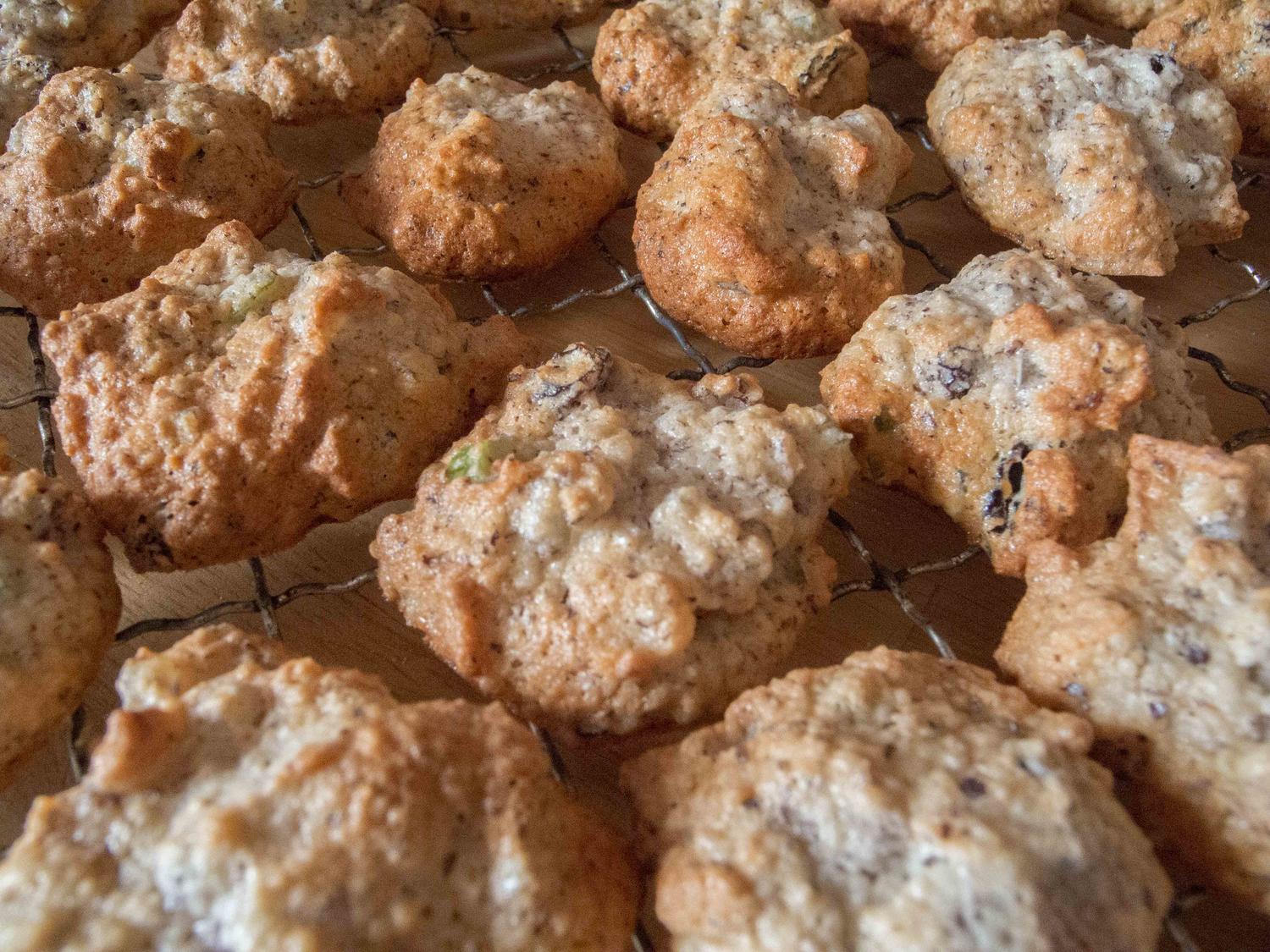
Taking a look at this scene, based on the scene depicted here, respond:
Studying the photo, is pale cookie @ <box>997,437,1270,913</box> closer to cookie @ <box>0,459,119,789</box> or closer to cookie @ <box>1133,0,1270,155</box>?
cookie @ <box>1133,0,1270,155</box>

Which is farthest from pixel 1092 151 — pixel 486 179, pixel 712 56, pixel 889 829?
pixel 889 829

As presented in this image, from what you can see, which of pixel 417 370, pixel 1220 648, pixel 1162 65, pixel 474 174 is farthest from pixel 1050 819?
pixel 1162 65

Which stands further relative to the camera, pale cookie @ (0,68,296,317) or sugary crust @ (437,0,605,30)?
sugary crust @ (437,0,605,30)

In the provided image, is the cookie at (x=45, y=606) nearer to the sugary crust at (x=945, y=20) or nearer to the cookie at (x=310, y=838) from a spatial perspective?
the cookie at (x=310, y=838)

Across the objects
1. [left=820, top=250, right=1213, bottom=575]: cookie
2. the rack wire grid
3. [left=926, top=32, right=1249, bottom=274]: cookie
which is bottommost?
the rack wire grid

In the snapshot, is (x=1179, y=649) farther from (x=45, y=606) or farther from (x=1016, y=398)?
(x=45, y=606)

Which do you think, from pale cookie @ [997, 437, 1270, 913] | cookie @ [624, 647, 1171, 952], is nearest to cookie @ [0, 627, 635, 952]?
cookie @ [624, 647, 1171, 952]

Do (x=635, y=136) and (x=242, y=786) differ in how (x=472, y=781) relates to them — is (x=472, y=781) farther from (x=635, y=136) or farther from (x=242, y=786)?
(x=635, y=136)

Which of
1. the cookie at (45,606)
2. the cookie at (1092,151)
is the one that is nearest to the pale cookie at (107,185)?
the cookie at (45,606)
